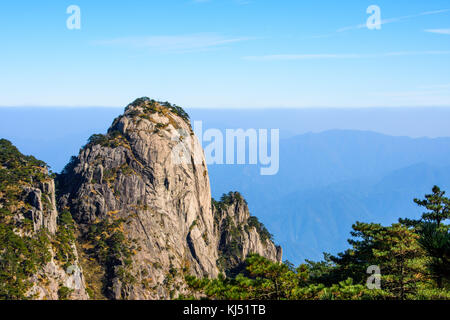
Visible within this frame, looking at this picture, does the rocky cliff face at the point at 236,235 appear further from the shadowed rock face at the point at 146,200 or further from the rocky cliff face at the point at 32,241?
the rocky cliff face at the point at 32,241

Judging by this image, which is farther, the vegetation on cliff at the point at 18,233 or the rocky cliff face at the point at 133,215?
the rocky cliff face at the point at 133,215

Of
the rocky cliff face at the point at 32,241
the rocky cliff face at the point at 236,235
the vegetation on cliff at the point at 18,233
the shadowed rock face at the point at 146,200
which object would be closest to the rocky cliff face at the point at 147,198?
the shadowed rock face at the point at 146,200

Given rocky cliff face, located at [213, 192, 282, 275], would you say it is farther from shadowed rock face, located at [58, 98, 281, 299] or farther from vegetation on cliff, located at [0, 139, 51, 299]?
vegetation on cliff, located at [0, 139, 51, 299]

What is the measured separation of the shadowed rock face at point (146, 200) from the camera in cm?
6875

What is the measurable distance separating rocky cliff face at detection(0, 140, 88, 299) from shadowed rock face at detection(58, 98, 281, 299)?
779 cm

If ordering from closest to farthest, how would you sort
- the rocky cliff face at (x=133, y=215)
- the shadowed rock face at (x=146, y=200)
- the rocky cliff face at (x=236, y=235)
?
the rocky cliff face at (x=133, y=215) → the shadowed rock face at (x=146, y=200) → the rocky cliff face at (x=236, y=235)

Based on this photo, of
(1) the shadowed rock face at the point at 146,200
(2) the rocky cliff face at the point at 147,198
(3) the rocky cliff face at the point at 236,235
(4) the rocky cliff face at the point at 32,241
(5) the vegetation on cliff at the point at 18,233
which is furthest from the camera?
(3) the rocky cliff face at the point at 236,235

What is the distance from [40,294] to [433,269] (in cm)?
5137

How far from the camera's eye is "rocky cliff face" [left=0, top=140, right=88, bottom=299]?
161 ft

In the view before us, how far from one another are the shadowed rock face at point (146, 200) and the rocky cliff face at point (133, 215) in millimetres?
187

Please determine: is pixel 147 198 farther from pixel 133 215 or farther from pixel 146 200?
pixel 133 215
